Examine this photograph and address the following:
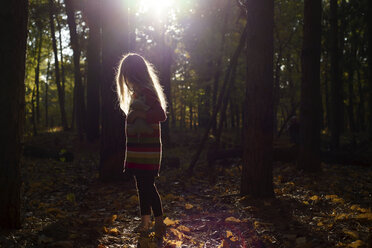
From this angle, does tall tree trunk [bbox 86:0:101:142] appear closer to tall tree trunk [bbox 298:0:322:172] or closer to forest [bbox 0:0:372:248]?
forest [bbox 0:0:372:248]

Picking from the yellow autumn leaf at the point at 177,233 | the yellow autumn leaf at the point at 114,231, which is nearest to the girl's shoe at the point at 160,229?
the yellow autumn leaf at the point at 177,233

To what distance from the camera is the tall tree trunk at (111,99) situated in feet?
25.0

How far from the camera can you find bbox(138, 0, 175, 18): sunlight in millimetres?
16594

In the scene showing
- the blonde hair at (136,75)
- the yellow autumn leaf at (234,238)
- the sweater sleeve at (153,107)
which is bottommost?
the yellow autumn leaf at (234,238)

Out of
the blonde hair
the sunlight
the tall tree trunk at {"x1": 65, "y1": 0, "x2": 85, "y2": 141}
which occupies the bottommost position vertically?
the blonde hair

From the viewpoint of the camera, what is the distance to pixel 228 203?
607 cm

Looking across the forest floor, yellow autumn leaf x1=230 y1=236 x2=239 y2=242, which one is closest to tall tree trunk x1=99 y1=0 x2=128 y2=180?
the forest floor

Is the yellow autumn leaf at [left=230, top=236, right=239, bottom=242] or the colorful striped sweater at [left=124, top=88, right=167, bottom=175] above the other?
the colorful striped sweater at [left=124, top=88, right=167, bottom=175]

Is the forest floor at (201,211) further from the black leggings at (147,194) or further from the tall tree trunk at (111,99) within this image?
the tall tree trunk at (111,99)

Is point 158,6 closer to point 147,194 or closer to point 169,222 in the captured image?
point 169,222

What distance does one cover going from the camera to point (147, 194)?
4.12 m

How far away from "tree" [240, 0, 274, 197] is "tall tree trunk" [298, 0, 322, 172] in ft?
12.5

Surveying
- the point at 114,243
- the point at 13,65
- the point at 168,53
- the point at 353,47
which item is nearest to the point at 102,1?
the point at 13,65

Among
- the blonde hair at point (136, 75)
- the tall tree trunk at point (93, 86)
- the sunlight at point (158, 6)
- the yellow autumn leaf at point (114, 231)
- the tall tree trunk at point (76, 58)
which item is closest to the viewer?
the blonde hair at point (136, 75)
